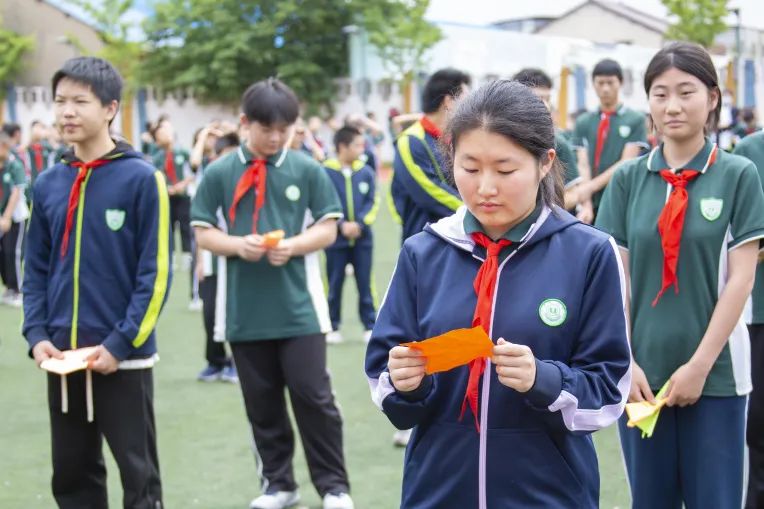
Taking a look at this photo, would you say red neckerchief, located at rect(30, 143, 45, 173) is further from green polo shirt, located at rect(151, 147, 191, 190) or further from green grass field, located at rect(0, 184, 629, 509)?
green grass field, located at rect(0, 184, 629, 509)

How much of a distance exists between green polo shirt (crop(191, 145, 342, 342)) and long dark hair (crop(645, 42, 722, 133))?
193 centimetres

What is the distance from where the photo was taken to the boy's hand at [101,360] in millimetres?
3803

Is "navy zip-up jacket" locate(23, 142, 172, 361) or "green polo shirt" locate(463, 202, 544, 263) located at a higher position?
"green polo shirt" locate(463, 202, 544, 263)

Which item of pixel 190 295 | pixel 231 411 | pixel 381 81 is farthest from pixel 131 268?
pixel 381 81

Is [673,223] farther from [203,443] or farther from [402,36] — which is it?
[402,36]

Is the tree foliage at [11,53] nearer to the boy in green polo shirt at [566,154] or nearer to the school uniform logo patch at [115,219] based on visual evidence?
the boy in green polo shirt at [566,154]

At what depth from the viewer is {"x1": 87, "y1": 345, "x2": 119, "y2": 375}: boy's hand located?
380cm

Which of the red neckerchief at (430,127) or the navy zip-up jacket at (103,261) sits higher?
the red neckerchief at (430,127)

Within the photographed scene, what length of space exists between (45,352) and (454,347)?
2.18m

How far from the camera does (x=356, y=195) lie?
966 centimetres

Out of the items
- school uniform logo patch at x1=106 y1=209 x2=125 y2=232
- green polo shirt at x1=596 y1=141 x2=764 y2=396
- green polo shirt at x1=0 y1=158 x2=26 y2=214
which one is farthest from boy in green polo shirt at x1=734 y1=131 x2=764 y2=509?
green polo shirt at x1=0 y1=158 x2=26 y2=214

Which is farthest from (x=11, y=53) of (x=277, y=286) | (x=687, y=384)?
(x=687, y=384)

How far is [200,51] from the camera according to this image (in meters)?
38.8

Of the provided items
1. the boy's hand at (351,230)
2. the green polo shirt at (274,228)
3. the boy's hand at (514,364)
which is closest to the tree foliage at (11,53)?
the boy's hand at (351,230)
